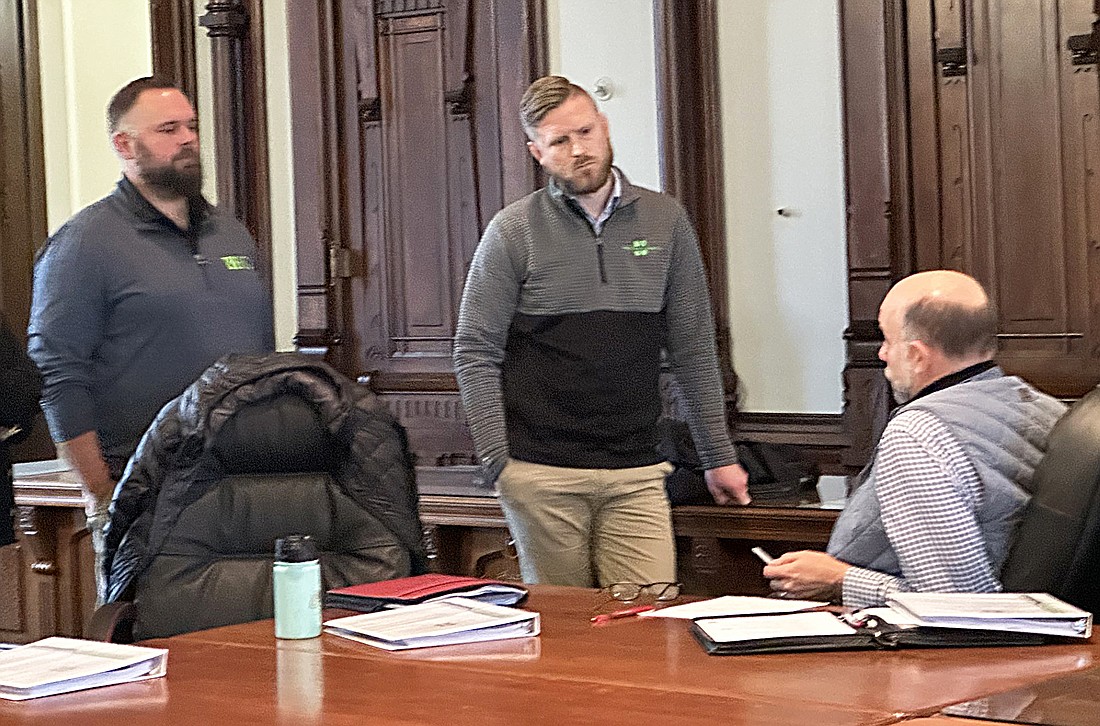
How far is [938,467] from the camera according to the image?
2.64m

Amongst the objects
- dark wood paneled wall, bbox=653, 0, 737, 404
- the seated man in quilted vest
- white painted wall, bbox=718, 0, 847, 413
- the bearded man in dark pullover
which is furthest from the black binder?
dark wood paneled wall, bbox=653, 0, 737, 404

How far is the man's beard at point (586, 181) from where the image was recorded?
11.5 ft

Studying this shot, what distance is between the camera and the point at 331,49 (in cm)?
610

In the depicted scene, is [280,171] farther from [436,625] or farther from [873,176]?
[436,625]

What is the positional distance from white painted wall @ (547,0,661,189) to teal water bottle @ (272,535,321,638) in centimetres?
301

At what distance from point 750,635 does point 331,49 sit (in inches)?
169

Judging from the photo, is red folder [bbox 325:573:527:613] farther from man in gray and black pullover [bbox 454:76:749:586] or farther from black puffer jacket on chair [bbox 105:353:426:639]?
man in gray and black pullover [bbox 454:76:749:586]

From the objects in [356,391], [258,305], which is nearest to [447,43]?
[258,305]

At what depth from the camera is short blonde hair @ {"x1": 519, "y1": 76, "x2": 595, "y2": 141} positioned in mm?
3484

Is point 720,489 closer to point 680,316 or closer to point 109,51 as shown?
point 680,316

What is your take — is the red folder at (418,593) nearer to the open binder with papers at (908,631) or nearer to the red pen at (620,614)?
the red pen at (620,614)

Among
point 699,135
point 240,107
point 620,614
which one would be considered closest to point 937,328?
point 620,614

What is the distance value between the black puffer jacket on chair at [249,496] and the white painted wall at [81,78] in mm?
3910

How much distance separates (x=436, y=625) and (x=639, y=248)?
1.36 m
